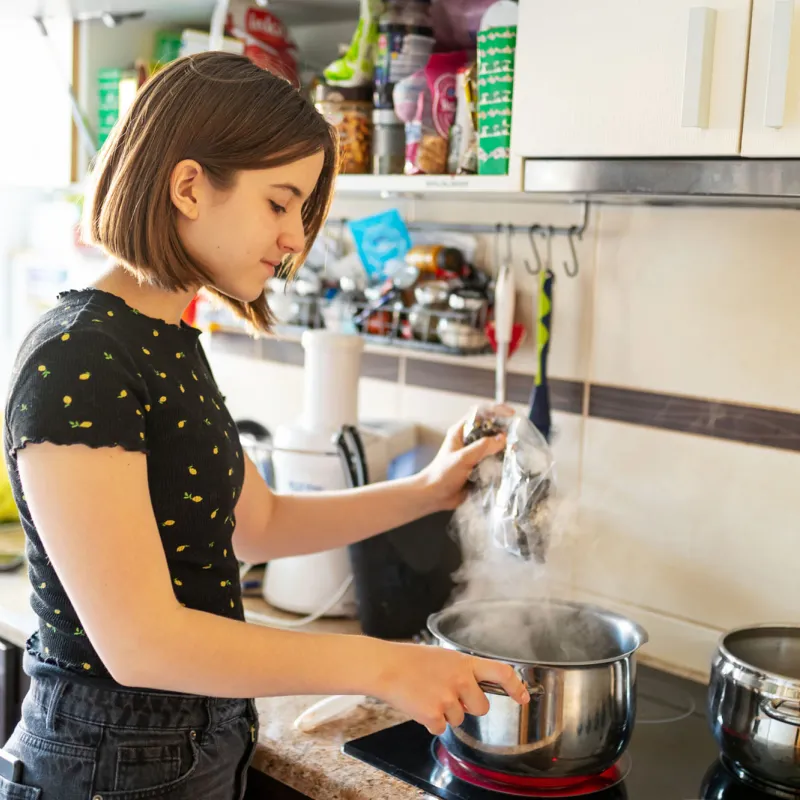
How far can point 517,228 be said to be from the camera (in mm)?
1657

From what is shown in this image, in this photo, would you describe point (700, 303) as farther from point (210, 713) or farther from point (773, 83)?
point (210, 713)

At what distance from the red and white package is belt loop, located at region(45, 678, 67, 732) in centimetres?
101

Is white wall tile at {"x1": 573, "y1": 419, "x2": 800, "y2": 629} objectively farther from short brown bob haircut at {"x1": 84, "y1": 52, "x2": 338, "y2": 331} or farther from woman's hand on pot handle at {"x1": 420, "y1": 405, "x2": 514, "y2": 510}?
short brown bob haircut at {"x1": 84, "y1": 52, "x2": 338, "y2": 331}

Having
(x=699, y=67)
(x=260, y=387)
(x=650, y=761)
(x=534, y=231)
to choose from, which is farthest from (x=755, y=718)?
(x=260, y=387)

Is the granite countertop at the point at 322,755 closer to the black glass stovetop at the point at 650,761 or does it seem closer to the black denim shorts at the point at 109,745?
the black glass stovetop at the point at 650,761

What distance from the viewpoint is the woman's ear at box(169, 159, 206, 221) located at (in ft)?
3.27

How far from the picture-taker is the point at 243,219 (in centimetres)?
102

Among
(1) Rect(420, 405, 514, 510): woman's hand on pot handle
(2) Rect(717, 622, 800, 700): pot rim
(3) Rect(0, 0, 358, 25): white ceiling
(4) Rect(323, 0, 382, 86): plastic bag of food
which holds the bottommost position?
(2) Rect(717, 622, 800, 700): pot rim

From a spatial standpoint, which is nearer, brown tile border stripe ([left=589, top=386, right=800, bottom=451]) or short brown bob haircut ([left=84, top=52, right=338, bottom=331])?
short brown bob haircut ([left=84, top=52, right=338, bottom=331])

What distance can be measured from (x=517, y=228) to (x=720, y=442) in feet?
1.49

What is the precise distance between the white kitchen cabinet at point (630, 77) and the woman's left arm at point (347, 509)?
1.34 feet

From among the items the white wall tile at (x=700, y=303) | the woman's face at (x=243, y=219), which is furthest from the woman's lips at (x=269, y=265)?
the white wall tile at (x=700, y=303)

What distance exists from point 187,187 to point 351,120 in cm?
59

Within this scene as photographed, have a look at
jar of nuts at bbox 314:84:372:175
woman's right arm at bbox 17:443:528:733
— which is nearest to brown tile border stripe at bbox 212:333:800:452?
jar of nuts at bbox 314:84:372:175
